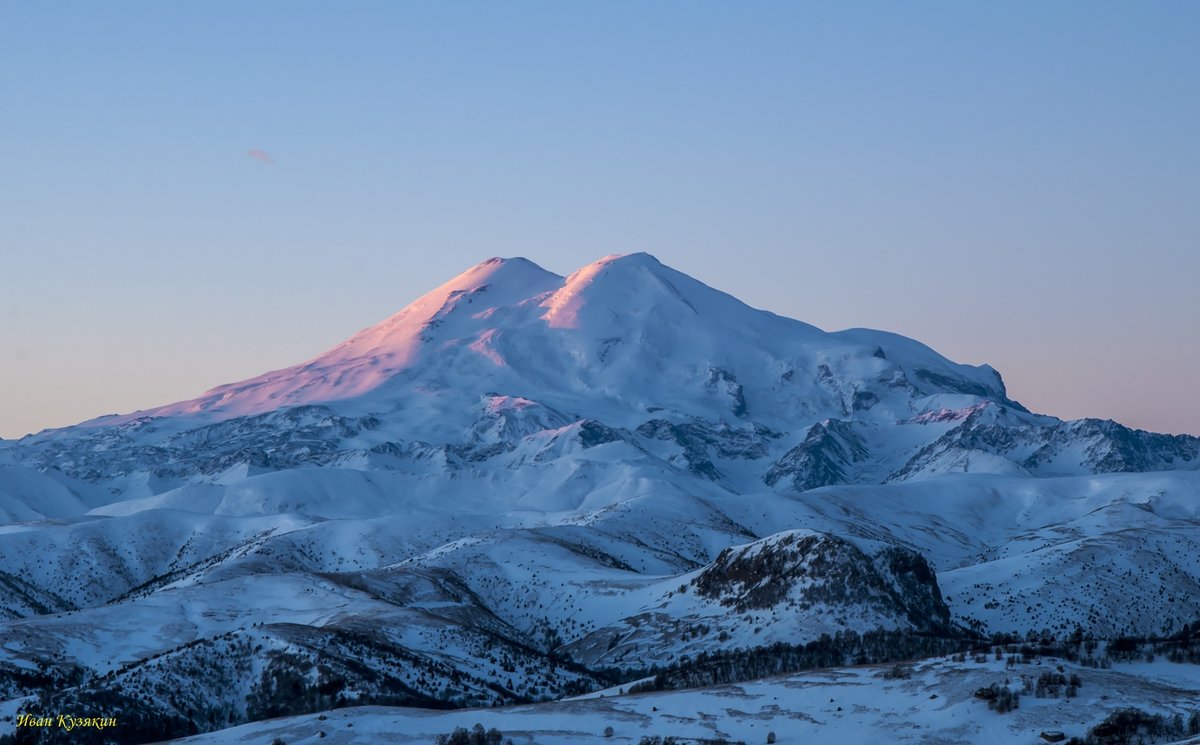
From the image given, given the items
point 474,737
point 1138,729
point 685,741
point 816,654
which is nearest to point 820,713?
point 685,741

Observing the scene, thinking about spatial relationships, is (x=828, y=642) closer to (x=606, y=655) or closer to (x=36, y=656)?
(x=606, y=655)

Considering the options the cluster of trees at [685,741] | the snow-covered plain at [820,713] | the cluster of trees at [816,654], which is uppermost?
the snow-covered plain at [820,713]

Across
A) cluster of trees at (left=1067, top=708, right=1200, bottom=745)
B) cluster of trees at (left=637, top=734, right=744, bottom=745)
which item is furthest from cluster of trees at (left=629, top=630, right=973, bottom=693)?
cluster of trees at (left=1067, top=708, right=1200, bottom=745)

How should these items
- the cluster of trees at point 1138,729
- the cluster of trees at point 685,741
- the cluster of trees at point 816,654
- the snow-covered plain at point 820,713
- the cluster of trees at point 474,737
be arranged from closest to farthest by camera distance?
the cluster of trees at point 1138,729
the snow-covered plain at point 820,713
the cluster of trees at point 685,741
the cluster of trees at point 474,737
the cluster of trees at point 816,654

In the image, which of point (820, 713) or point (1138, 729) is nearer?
point (1138, 729)

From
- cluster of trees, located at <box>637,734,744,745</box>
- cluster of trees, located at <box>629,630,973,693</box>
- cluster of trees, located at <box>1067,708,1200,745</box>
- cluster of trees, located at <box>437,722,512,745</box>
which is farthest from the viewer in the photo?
cluster of trees, located at <box>629,630,973,693</box>

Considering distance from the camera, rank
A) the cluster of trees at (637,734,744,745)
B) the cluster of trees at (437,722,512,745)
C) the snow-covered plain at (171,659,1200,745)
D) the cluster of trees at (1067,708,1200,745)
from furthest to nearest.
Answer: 1. the cluster of trees at (437,722,512,745)
2. the cluster of trees at (637,734,744,745)
3. the snow-covered plain at (171,659,1200,745)
4. the cluster of trees at (1067,708,1200,745)

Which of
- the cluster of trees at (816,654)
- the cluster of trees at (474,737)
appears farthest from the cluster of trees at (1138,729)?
the cluster of trees at (816,654)

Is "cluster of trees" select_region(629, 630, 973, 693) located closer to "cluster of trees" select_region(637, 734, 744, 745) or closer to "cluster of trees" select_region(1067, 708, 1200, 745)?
"cluster of trees" select_region(637, 734, 744, 745)

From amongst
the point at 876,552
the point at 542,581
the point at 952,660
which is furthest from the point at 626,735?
the point at 542,581

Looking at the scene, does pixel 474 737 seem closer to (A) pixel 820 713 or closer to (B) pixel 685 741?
(B) pixel 685 741

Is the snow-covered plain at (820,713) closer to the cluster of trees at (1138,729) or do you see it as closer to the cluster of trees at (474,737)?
the cluster of trees at (1138,729)

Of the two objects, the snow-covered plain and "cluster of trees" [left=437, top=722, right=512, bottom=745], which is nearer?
the snow-covered plain
